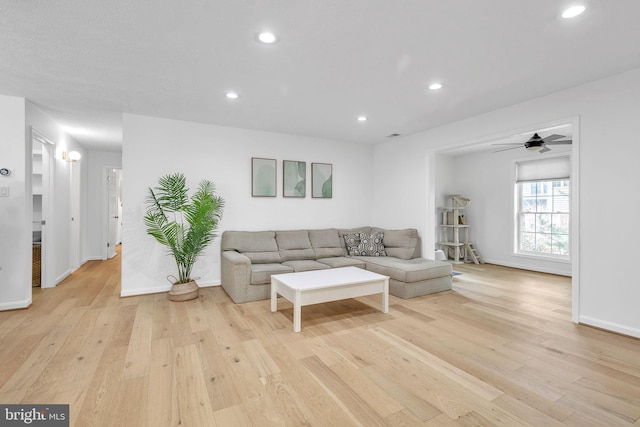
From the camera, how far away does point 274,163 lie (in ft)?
16.6

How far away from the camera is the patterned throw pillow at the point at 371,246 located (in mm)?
5051

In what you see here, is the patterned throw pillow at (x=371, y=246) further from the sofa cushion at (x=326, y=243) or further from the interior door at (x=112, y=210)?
the interior door at (x=112, y=210)

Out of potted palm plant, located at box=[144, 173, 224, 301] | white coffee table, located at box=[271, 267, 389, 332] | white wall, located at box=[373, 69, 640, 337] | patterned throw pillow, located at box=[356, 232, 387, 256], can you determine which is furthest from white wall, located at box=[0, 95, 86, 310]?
white wall, located at box=[373, 69, 640, 337]

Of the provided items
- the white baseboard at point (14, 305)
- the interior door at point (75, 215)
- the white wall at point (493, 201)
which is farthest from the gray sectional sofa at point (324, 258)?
the interior door at point (75, 215)

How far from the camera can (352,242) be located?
5164 millimetres

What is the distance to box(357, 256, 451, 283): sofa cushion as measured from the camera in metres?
4.05

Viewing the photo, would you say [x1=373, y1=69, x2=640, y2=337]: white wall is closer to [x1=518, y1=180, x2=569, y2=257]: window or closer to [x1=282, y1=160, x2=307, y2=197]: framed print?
[x1=518, y1=180, x2=569, y2=257]: window


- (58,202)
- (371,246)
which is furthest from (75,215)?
(371,246)

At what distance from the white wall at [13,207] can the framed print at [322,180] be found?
3776 millimetres

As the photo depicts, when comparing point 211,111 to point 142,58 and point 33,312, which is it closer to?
point 142,58

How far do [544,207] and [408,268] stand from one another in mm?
3674

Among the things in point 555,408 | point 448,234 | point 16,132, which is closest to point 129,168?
point 16,132

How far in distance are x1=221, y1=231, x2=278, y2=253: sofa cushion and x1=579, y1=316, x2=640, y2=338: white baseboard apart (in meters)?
3.73

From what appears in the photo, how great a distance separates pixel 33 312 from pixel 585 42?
5.79 metres
